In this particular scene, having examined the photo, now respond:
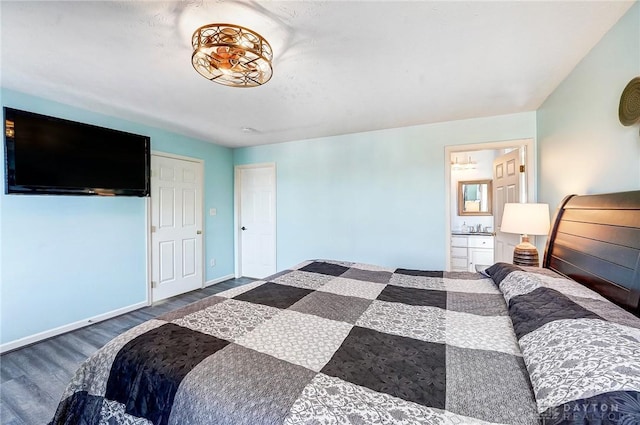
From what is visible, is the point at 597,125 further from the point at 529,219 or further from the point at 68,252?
the point at 68,252

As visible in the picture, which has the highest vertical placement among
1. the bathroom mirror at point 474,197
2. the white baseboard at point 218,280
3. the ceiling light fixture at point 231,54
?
the ceiling light fixture at point 231,54

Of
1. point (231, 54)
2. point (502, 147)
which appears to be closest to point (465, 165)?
point (502, 147)

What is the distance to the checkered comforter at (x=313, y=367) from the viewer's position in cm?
74

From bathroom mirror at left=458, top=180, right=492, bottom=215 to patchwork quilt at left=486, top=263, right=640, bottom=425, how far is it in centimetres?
379

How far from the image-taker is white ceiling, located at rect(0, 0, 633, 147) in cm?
138

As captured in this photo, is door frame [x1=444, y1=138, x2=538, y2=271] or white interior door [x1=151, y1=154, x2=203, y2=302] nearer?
door frame [x1=444, y1=138, x2=538, y2=271]

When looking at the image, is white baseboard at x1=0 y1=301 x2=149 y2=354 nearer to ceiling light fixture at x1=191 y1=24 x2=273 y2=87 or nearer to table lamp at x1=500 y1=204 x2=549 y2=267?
ceiling light fixture at x1=191 y1=24 x2=273 y2=87

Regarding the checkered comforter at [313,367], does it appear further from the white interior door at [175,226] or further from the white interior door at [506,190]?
the white interior door at [175,226]

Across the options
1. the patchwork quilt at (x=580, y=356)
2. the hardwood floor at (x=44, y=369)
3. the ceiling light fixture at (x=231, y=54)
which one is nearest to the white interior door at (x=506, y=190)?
the patchwork quilt at (x=580, y=356)

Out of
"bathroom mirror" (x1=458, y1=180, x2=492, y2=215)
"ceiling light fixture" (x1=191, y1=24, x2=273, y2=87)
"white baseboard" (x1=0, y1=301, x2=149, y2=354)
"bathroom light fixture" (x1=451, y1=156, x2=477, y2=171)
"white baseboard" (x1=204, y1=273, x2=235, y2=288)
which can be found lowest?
"white baseboard" (x1=0, y1=301, x2=149, y2=354)

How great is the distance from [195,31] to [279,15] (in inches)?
19.2

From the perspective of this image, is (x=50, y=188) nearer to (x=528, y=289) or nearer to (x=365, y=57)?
(x=365, y=57)

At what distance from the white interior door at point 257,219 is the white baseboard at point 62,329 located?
1.67 m

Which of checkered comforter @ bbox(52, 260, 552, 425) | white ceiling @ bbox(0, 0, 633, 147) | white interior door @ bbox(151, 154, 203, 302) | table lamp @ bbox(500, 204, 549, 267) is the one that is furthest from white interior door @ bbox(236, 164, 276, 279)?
table lamp @ bbox(500, 204, 549, 267)
